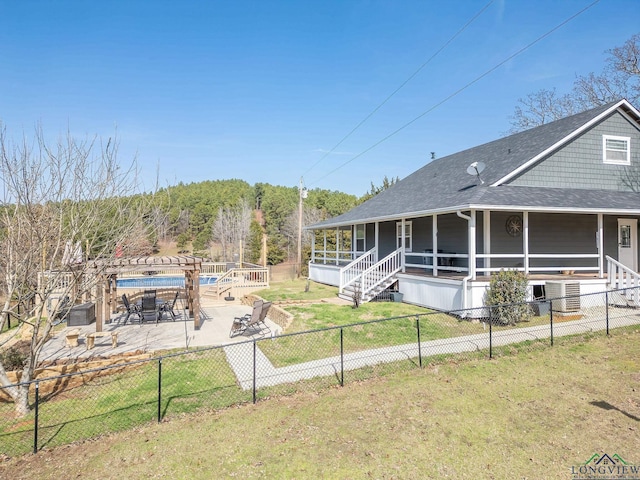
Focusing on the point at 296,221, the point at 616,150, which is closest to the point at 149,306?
the point at 616,150

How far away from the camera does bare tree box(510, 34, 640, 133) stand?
26.2 m

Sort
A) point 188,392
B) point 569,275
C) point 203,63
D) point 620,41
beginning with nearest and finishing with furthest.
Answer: point 188,392, point 569,275, point 203,63, point 620,41

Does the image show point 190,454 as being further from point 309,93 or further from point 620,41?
point 620,41

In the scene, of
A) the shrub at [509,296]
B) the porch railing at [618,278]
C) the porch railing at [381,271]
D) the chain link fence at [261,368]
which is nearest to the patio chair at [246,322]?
the chain link fence at [261,368]

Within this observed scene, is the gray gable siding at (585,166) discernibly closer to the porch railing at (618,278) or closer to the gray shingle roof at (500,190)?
the gray shingle roof at (500,190)

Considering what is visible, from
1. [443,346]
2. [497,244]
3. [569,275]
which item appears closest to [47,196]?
[443,346]

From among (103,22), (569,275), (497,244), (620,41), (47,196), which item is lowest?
(569,275)

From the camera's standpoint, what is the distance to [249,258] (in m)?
43.8

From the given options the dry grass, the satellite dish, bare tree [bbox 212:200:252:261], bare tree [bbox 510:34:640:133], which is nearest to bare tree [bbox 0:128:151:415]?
the dry grass

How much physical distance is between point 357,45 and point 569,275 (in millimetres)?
15886

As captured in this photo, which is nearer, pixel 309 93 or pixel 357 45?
pixel 357 45

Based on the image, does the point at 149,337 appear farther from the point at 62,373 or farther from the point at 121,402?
the point at 121,402

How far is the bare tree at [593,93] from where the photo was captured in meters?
26.2

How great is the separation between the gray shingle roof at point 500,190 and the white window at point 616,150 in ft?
3.73
